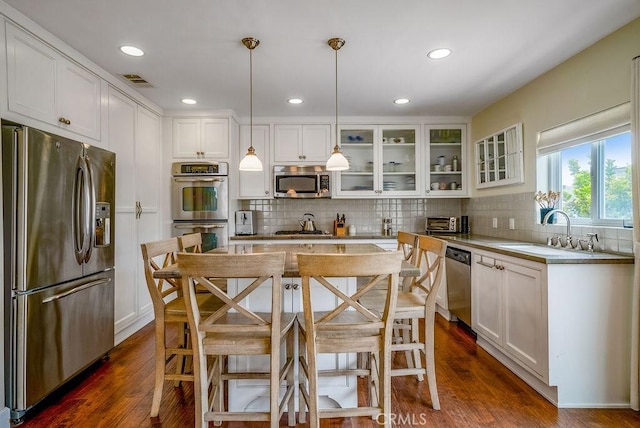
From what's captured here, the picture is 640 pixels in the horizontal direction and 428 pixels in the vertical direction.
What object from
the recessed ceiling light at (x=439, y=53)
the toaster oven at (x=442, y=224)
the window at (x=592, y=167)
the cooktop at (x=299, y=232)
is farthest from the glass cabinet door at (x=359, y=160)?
the window at (x=592, y=167)

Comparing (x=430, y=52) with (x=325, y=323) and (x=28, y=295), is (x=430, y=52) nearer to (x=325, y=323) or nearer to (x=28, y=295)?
(x=325, y=323)

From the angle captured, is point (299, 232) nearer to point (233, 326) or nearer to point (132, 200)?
point (132, 200)

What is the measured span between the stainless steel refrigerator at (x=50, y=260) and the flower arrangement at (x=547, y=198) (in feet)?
11.3

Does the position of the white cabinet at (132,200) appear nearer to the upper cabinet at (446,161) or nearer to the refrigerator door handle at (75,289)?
the refrigerator door handle at (75,289)

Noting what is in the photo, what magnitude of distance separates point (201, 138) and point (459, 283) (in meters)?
3.14

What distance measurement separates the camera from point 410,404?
2086mm

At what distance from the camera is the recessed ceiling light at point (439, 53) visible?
248 cm

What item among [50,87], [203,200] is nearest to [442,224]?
[203,200]

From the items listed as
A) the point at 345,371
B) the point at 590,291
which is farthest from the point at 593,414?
the point at 345,371

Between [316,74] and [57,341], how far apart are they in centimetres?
263

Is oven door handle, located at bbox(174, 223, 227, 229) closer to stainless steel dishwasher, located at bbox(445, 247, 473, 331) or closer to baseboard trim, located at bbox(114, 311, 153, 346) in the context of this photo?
baseboard trim, located at bbox(114, 311, 153, 346)

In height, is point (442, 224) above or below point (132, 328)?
above

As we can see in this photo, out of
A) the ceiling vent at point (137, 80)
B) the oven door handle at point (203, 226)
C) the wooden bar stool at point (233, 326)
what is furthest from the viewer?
the oven door handle at point (203, 226)

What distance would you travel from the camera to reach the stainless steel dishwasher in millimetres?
3090
